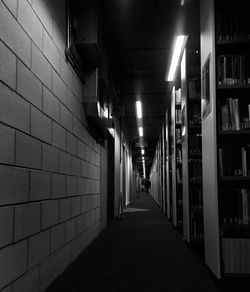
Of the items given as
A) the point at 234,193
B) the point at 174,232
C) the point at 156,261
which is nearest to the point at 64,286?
the point at 156,261

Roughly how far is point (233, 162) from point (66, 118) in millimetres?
1415

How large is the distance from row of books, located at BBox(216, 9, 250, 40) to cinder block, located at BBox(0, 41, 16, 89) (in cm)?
160

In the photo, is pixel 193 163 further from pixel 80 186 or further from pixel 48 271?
pixel 48 271

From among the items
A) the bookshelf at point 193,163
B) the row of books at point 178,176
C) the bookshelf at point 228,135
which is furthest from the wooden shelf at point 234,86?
the row of books at point 178,176

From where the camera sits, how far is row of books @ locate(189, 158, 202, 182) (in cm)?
392

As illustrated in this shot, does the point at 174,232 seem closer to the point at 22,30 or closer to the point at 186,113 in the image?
the point at 186,113

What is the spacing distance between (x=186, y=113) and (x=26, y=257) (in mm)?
2560

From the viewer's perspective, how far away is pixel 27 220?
197 centimetres

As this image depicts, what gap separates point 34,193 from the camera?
2.10m

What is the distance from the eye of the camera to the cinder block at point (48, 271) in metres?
2.24

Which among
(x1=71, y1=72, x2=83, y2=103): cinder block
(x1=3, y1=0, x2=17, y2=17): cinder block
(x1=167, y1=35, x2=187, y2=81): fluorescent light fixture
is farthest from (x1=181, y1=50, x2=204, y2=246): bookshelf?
(x1=3, y1=0, x2=17, y2=17): cinder block

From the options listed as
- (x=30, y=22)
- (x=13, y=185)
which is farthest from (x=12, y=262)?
(x=30, y=22)

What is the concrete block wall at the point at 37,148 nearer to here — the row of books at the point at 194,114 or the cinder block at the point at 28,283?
the cinder block at the point at 28,283

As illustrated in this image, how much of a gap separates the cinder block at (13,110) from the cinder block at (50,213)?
0.62 meters
